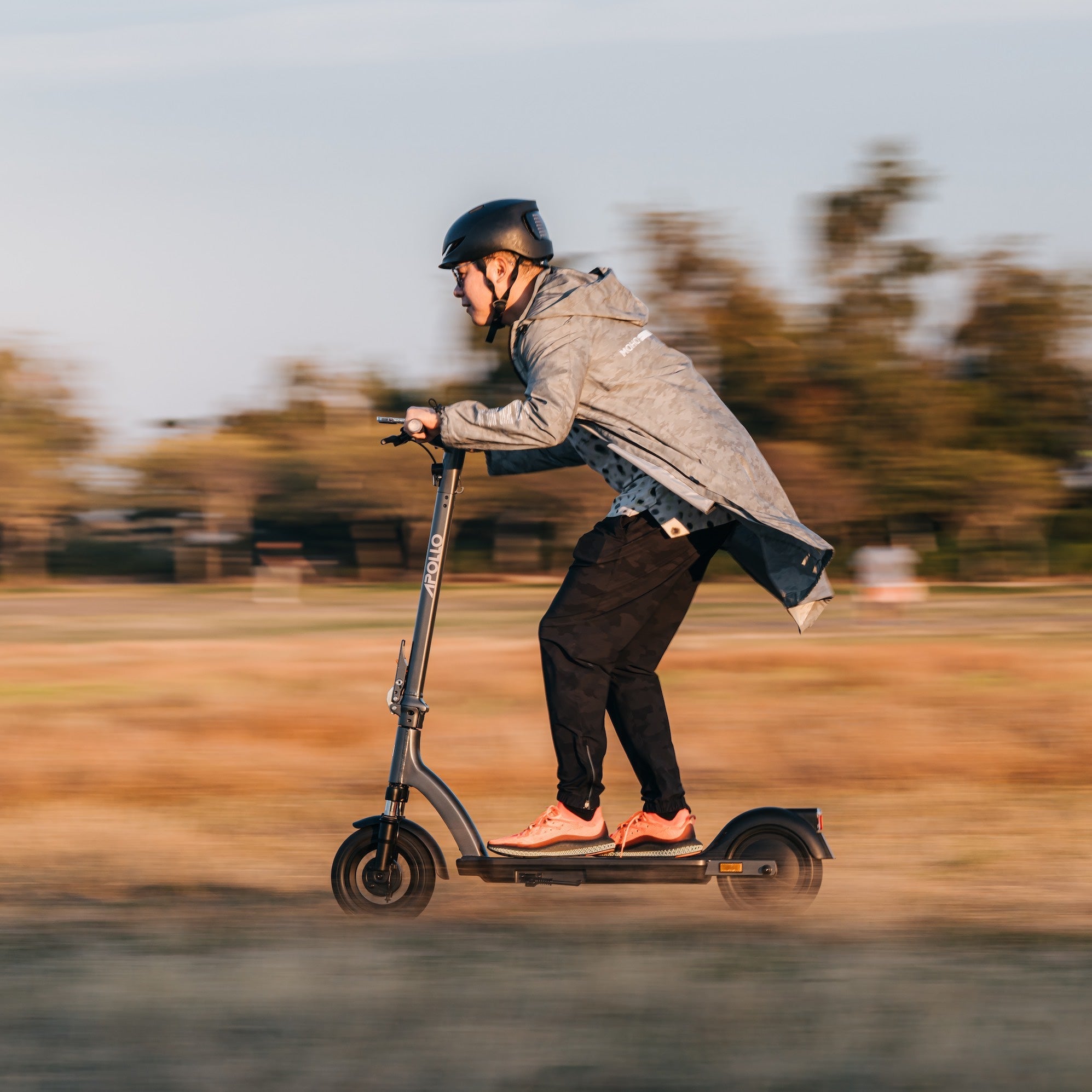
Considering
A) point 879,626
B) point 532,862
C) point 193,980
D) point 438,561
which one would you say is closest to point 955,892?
point 532,862

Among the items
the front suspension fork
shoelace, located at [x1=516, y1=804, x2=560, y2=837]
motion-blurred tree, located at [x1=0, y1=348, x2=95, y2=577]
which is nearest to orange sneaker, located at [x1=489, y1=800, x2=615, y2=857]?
shoelace, located at [x1=516, y1=804, x2=560, y2=837]

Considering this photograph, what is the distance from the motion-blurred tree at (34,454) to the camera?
46375mm

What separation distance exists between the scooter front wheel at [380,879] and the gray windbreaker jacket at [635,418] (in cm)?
104

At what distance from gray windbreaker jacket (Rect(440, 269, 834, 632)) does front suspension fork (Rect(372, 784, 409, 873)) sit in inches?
36.4

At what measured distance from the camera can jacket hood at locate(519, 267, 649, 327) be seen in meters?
3.89

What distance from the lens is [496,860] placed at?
3.95 meters

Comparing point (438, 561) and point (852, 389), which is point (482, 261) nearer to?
point (438, 561)

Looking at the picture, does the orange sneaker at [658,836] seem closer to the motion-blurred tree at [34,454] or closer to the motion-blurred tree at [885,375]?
the motion-blurred tree at [885,375]

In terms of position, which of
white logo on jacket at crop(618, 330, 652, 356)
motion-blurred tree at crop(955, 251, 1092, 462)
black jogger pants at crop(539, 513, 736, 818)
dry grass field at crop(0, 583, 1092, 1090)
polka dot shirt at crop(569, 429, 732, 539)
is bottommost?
dry grass field at crop(0, 583, 1092, 1090)

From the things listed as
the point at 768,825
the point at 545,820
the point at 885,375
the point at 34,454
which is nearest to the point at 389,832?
the point at 545,820

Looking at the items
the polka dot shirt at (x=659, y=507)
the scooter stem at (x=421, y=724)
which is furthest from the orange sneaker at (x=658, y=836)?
the polka dot shirt at (x=659, y=507)

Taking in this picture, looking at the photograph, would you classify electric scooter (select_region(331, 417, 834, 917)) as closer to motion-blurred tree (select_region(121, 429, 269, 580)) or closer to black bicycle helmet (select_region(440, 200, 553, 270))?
black bicycle helmet (select_region(440, 200, 553, 270))

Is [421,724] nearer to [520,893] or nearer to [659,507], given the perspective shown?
[520,893]

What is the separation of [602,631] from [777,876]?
775mm
